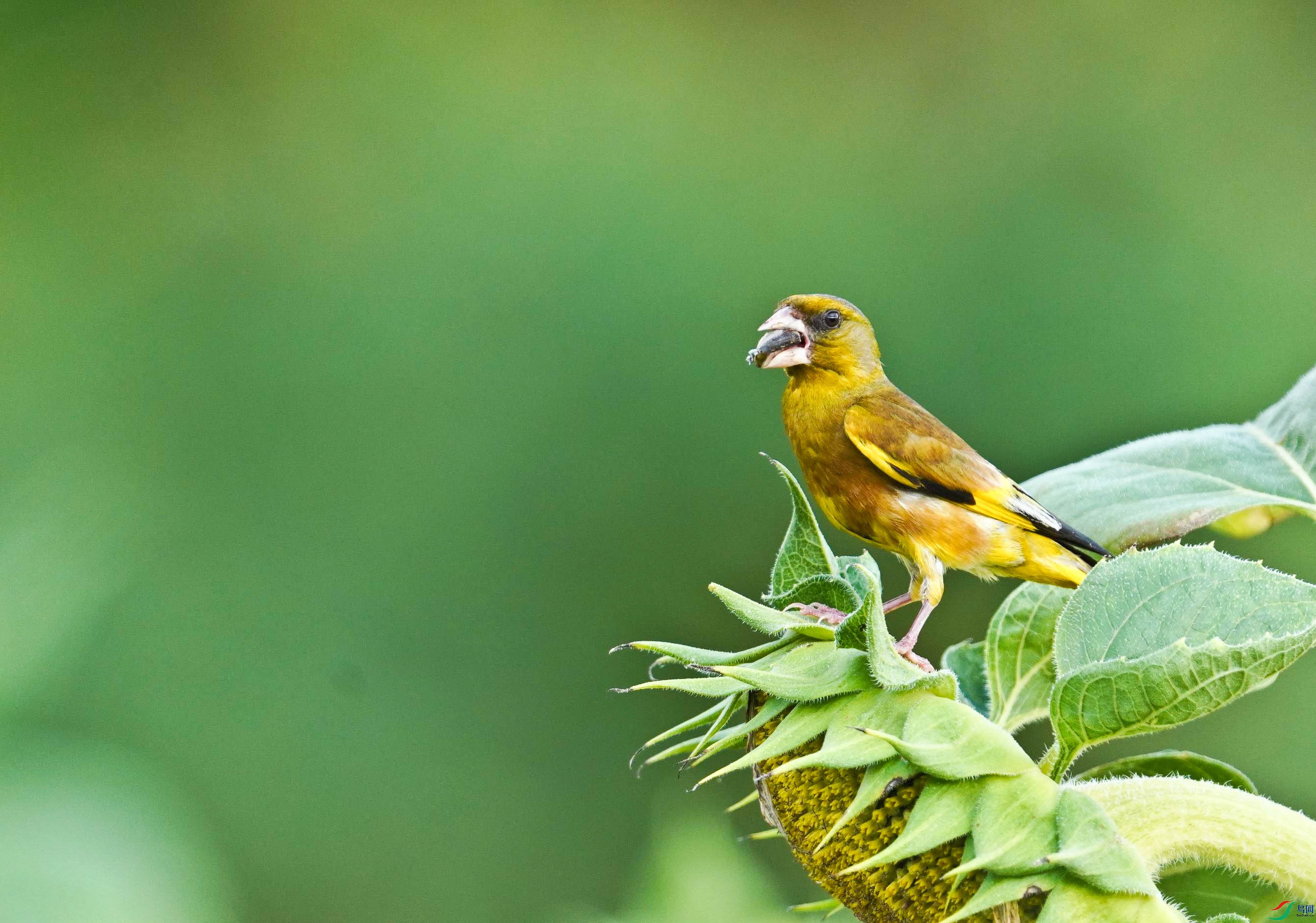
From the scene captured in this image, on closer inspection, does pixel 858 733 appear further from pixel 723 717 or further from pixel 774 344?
pixel 774 344

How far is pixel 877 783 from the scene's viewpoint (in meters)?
0.59

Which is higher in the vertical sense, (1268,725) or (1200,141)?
(1200,141)

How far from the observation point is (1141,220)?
425cm

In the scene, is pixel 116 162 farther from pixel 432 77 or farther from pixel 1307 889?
pixel 1307 889

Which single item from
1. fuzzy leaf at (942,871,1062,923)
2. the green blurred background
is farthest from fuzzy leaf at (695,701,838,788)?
the green blurred background

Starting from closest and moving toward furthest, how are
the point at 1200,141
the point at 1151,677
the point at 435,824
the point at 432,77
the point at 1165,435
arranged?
1. the point at 1151,677
2. the point at 1165,435
3. the point at 435,824
4. the point at 1200,141
5. the point at 432,77

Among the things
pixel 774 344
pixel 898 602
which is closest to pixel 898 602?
pixel 898 602

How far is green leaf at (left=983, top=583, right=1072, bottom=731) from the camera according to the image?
2.51 ft

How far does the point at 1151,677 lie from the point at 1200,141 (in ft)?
14.9

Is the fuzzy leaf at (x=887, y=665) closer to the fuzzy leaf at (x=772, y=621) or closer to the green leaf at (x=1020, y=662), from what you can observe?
the fuzzy leaf at (x=772, y=621)

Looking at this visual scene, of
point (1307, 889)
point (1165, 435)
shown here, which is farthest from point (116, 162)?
point (1307, 889)

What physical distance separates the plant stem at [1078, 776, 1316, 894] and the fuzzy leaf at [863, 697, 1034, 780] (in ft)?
0.18

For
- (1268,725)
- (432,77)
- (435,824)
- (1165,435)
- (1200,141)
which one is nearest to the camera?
(1165,435)

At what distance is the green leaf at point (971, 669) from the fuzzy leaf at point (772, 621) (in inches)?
8.0
